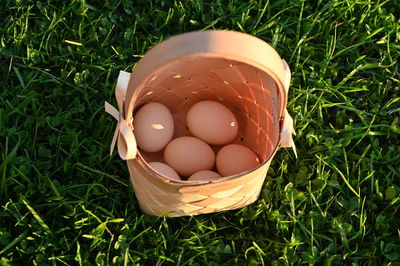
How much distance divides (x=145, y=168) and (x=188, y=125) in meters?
0.40

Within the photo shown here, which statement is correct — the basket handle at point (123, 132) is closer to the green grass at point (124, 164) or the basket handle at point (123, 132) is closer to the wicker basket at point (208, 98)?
the wicker basket at point (208, 98)

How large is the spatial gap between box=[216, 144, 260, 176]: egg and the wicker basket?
1.8 inches

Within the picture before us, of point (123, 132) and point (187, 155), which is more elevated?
point (123, 132)

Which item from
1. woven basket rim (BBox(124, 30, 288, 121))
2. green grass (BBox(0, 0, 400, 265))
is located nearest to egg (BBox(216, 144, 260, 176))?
green grass (BBox(0, 0, 400, 265))

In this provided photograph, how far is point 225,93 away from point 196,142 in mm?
198

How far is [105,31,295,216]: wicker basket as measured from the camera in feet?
3.76

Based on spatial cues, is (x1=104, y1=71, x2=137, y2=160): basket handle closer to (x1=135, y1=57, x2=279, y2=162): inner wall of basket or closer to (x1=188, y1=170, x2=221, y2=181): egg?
(x1=135, y1=57, x2=279, y2=162): inner wall of basket

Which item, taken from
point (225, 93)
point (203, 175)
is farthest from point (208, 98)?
point (203, 175)

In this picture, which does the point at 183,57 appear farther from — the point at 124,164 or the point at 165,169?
the point at 124,164

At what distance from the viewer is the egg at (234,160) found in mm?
1596

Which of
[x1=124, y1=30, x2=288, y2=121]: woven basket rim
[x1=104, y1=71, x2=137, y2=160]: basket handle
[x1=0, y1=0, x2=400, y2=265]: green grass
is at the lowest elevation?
[x1=0, y1=0, x2=400, y2=265]: green grass

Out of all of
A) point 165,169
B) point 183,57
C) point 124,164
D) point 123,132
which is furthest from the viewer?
point 124,164

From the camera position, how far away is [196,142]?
1627mm

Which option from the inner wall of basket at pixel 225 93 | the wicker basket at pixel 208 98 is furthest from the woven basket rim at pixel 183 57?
the inner wall of basket at pixel 225 93
